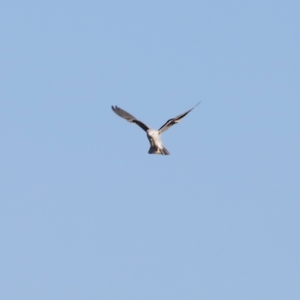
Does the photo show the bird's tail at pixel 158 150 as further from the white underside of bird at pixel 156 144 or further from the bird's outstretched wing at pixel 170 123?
the bird's outstretched wing at pixel 170 123

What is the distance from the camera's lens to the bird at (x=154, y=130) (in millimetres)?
39625

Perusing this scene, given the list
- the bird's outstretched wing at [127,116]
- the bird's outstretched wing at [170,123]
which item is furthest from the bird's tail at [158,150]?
the bird's outstretched wing at [127,116]

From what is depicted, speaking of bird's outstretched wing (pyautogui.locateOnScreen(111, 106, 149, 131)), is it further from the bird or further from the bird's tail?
the bird's tail

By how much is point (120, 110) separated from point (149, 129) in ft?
4.95

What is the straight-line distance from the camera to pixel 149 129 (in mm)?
41000

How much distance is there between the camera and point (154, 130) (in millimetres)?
40688

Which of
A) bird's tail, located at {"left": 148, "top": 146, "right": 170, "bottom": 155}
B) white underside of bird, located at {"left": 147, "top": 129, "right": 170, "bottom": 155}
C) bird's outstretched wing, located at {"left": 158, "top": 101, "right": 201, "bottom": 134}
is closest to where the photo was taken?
bird's tail, located at {"left": 148, "top": 146, "right": 170, "bottom": 155}

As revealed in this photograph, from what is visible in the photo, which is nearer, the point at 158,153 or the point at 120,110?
the point at 158,153

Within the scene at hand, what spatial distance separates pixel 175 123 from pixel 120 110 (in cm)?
239

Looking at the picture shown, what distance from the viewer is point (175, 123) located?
133 ft

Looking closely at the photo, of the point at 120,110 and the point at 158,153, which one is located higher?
the point at 120,110

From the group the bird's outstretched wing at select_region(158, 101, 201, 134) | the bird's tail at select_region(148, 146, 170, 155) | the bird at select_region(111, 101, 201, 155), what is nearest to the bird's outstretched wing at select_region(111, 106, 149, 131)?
the bird at select_region(111, 101, 201, 155)

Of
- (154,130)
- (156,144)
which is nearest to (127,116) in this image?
(154,130)

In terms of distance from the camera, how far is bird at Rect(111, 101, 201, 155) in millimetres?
39625
